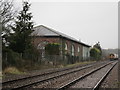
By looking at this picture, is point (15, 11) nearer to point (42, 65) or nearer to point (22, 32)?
point (22, 32)

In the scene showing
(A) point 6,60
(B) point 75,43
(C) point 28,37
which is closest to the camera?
(A) point 6,60

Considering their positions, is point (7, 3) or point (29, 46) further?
point (29, 46)

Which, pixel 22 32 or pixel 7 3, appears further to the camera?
pixel 22 32

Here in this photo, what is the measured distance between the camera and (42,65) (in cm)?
3719

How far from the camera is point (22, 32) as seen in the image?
3506cm

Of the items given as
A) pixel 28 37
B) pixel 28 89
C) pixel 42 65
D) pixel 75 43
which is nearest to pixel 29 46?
pixel 28 37

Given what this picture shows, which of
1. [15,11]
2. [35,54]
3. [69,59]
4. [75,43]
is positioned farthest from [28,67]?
[75,43]

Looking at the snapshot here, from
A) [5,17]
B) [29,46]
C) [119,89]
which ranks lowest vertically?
[119,89]

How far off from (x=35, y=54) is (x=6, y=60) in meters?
8.62

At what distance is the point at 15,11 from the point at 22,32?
210 inches

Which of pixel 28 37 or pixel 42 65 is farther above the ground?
pixel 28 37

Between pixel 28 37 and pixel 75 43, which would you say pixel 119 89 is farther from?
pixel 75 43

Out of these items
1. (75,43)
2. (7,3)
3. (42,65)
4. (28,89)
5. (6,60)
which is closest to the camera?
(28,89)

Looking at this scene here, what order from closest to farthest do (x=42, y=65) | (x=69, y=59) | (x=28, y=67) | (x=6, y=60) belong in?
(x=6, y=60) → (x=28, y=67) → (x=42, y=65) → (x=69, y=59)
